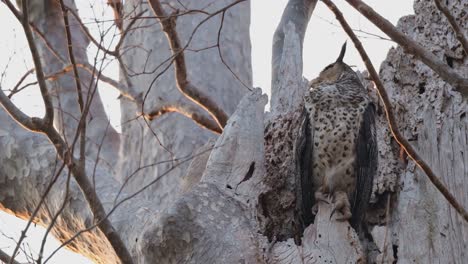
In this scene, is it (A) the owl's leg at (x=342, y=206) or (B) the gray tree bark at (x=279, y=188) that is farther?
(A) the owl's leg at (x=342, y=206)

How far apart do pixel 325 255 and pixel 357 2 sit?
44.3 inches

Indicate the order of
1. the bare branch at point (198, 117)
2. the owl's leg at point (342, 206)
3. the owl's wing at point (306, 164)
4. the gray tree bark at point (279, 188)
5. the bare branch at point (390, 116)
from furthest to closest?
1. the bare branch at point (198, 117)
2. the owl's wing at point (306, 164)
3. the owl's leg at point (342, 206)
4. the gray tree bark at point (279, 188)
5. the bare branch at point (390, 116)

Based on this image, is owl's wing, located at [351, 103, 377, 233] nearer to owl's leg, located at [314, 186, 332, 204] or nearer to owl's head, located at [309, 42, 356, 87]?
owl's leg, located at [314, 186, 332, 204]

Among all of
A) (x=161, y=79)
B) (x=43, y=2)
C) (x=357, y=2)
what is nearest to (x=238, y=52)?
(x=161, y=79)

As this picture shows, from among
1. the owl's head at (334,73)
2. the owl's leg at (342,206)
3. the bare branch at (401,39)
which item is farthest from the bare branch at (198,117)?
the bare branch at (401,39)

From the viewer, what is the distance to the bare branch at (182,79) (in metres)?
5.11

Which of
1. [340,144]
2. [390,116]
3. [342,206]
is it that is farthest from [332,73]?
[390,116]

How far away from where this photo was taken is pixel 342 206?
14.6ft

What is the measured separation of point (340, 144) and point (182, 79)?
119 centimetres

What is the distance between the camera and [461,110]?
4379 mm

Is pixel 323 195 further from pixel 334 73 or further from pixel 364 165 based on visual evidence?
pixel 334 73

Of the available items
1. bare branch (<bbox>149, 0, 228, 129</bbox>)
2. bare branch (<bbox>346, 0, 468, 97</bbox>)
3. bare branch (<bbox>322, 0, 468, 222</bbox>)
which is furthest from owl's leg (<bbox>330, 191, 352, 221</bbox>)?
bare branch (<bbox>149, 0, 228, 129</bbox>)

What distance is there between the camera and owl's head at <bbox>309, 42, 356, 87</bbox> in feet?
16.9

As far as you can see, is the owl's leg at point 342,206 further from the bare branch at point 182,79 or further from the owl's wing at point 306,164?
the bare branch at point 182,79
